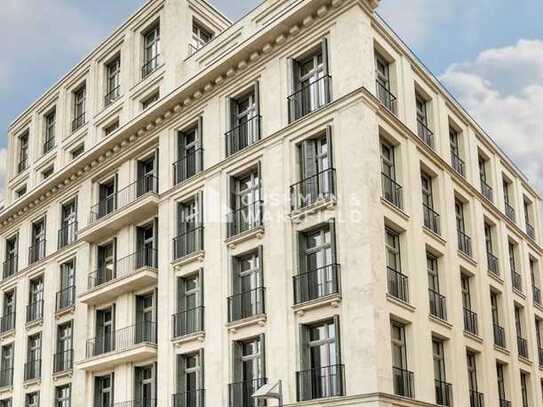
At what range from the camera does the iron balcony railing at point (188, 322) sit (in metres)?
27.5

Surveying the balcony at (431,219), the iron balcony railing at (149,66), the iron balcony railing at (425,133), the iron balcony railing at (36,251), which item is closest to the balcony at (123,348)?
the iron balcony railing at (36,251)

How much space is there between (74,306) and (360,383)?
16.5 metres

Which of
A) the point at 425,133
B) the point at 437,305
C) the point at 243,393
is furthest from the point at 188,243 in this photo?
the point at 425,133

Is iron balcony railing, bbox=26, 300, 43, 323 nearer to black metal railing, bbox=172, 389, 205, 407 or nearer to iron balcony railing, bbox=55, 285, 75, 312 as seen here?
iron balcony railing, bbox=55, 285, 75, 312

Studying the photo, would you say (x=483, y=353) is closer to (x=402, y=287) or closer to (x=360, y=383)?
(x=402, y=287)

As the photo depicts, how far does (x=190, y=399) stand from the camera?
27.1 meters

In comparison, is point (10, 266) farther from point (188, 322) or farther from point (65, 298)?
point (188, 322)

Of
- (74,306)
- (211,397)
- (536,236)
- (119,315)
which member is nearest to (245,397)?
(211,397)

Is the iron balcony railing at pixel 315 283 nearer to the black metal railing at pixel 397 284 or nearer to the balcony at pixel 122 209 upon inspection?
the black metal railing at pixel 397 284

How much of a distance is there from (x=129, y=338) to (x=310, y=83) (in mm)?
11992

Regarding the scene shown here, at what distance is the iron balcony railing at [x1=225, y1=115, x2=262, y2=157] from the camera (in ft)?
91.9

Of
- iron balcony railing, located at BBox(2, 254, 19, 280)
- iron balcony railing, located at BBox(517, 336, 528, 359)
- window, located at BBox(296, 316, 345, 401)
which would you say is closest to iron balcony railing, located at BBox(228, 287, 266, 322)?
window, located at BBox(296, 316, 345, 401)

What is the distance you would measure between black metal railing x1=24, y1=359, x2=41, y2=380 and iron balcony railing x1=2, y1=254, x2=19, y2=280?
5883 millimetres

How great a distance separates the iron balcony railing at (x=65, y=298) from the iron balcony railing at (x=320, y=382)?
14.7 m
